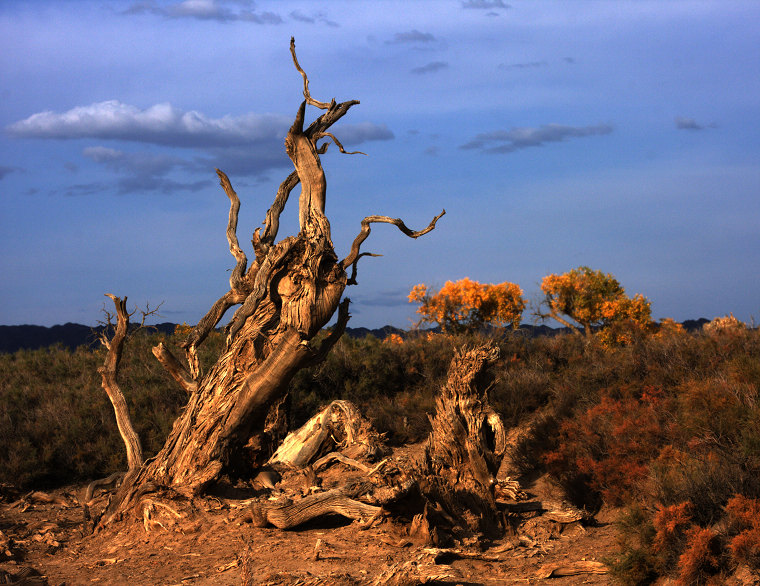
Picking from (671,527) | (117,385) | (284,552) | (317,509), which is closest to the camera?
(671,527)

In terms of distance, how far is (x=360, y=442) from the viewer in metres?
9.64

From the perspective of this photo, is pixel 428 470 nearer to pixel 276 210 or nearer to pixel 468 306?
pixel 276 210

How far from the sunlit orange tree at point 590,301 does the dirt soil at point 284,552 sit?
17153 mm

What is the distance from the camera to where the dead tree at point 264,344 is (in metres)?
7.73

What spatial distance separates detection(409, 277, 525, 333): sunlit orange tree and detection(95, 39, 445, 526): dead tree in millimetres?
16180

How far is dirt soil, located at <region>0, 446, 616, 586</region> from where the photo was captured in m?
6.16

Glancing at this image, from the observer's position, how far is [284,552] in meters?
6.60

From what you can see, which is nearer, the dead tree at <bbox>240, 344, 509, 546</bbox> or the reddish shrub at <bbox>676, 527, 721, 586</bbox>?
the reddish shrub at <bbox>676, 527, 721, 586</bbox>

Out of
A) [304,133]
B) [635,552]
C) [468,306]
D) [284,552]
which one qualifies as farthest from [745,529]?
[468,306]

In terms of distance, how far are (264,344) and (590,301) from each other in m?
19.6

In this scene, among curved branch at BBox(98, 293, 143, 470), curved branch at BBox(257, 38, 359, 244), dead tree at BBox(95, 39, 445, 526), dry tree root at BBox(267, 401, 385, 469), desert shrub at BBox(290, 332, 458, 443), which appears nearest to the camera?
dead tree at BBox(95, 39, 445, 526)

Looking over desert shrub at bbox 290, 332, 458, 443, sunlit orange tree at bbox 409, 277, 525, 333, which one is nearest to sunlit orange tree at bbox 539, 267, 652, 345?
sunlit orange tree at bbox 409, 277, 525, 333

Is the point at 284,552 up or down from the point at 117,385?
down

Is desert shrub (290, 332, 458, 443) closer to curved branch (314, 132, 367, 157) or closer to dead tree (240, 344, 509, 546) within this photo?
dead tree (240, 344, 509, 546)
